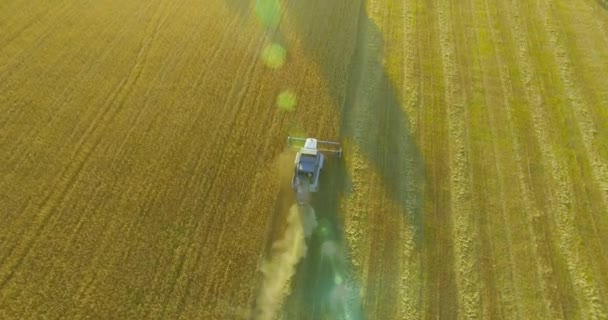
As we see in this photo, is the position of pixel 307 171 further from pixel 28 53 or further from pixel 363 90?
pixel 28 53

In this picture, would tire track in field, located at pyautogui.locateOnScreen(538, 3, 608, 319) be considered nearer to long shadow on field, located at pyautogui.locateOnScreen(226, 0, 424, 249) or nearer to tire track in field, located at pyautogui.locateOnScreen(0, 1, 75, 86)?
long shadow on field, located at pyautogui.locateOnScreen(226, 0, 424, 249)

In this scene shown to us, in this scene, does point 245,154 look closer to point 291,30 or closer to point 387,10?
point 291,30

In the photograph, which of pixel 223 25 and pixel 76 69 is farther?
pixel 223 25

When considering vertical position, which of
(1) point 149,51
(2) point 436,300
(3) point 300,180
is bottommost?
(2) point 436,300

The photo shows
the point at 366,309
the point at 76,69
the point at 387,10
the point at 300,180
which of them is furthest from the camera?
the point at 387,10

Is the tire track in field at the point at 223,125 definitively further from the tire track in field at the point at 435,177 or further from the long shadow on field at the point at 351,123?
the tire track in field at the point at 435,177

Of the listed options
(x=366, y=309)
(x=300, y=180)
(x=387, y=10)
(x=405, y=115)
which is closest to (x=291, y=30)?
(x=387, y=10)
